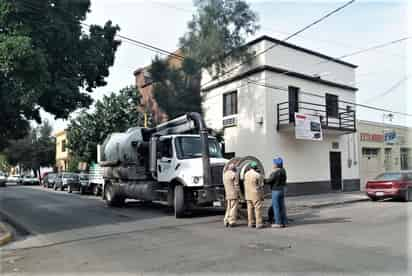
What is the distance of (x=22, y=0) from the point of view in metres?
11.7

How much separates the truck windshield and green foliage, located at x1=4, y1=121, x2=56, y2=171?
4495 centimetres

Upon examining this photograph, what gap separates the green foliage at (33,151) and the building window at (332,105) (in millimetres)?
43436

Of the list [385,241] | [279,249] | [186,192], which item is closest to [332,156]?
[186,192]

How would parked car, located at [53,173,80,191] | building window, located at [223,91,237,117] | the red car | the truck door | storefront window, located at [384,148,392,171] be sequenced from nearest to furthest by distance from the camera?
the truck door, the red car, building window, located at [223,91,237,117], storefront window, located at [384,148,392,171], parked car, located at [53,173,80,191]

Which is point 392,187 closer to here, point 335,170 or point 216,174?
point 335,170

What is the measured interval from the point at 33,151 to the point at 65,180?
87.8 feet

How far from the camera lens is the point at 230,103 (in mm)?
21406

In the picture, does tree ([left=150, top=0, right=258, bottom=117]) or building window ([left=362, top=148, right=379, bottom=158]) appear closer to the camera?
tree ([left=150, top=0, right=258, bottom=117])

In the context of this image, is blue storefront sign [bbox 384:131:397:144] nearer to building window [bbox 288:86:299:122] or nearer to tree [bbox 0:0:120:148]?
building window [bbox 288:86:299:122]

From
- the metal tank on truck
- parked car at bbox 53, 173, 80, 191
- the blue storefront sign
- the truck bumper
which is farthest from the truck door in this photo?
the blue storefront sign

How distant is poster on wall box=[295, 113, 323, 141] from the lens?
18.5 metres

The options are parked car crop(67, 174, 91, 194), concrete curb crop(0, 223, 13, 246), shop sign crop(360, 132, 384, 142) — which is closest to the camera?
concrete curb crop(0, 223, 13, 246)

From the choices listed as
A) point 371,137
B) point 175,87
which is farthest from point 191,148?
point 371,137

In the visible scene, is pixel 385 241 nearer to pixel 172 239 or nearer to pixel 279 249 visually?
pixel 279 249
